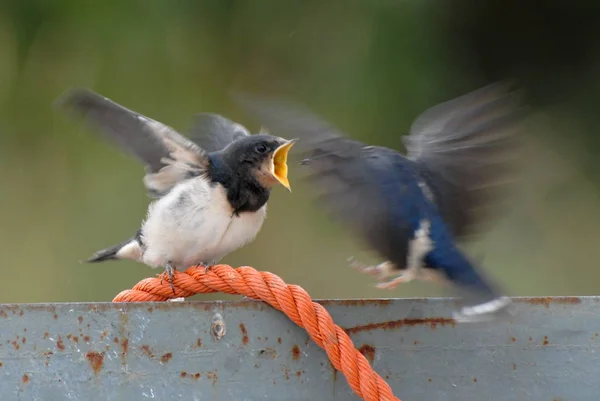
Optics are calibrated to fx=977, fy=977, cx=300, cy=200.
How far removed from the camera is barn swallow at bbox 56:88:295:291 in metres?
2.39

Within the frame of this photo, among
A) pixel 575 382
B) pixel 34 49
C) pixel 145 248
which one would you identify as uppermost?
pixel 34 49

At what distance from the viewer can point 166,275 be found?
211 centimetres

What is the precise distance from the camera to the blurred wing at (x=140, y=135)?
2.38 meters

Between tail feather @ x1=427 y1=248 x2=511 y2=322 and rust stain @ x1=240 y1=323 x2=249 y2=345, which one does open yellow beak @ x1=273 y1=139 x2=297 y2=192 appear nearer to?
tail feather @ x1=427 y1=248 x2=511 y2=322

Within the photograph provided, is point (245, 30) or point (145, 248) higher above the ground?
point (245, 30)

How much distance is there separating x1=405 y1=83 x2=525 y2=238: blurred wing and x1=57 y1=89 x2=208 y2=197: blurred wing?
596mm

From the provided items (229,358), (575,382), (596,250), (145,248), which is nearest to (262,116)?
(145,248)

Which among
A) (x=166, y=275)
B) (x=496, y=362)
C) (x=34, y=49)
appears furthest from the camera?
(x=34, y=49)

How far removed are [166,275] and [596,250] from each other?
9.12 feet

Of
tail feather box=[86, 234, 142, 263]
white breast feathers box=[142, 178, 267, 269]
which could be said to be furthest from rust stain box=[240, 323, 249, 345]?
tail feather box=[86, 234, 142, 263]

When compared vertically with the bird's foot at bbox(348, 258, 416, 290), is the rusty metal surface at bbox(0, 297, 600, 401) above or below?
below

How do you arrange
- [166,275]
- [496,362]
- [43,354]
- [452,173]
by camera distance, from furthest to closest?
1. [452,173]
2. [166,275]
3. [496,362]
4. [43,354]

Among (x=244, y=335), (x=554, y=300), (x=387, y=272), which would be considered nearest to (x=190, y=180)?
(x=387, y=272)

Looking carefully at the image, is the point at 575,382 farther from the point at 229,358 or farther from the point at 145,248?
the point at 145,248
